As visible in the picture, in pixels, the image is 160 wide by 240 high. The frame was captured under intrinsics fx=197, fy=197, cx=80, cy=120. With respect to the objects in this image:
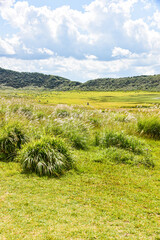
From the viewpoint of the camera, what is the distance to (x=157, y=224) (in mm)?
4547

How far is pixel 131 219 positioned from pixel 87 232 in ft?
4.09

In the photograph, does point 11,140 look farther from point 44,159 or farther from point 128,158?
point 128,158

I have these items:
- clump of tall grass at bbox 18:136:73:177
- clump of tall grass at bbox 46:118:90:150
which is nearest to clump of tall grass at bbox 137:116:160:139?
clump of tall grass at bbox 46:118:90:150

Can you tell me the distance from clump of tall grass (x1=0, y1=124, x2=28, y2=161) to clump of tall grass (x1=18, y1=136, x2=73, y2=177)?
3.58 ft

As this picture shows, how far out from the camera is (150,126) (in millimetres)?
13000

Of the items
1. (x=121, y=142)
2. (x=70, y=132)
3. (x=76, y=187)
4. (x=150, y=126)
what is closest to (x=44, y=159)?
(x=76, y=187)

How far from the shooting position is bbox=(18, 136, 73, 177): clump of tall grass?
699 centimetres

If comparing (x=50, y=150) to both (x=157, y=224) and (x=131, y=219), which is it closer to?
(x=131, y=219)

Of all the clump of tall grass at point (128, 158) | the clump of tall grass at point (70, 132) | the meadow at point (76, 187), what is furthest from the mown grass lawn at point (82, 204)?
the clump of tall grass at point (70, 132)

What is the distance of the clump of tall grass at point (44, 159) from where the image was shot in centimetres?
699

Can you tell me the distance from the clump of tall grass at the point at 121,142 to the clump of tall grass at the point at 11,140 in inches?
164

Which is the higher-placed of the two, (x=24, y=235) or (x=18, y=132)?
(x=18, y=132)

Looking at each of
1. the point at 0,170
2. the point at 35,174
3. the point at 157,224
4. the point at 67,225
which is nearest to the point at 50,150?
the point at 35,174

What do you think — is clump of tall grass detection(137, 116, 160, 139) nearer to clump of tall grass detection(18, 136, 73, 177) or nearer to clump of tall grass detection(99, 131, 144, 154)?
clump of tall grass detection(99, 131, 144, 154)
